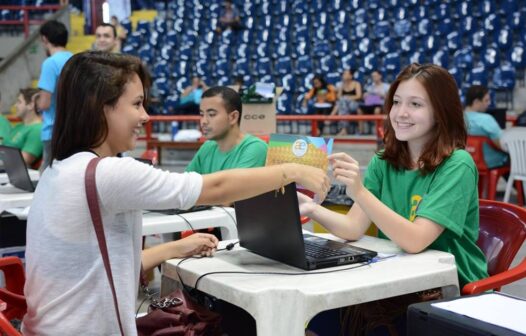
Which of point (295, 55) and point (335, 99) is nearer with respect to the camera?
point (335, 99)

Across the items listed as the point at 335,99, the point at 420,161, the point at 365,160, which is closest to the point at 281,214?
the point at 420,161

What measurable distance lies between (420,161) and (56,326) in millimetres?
1223

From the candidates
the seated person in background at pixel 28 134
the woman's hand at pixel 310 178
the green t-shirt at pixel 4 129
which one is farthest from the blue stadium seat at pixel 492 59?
the woman's hand at pixel 310 178

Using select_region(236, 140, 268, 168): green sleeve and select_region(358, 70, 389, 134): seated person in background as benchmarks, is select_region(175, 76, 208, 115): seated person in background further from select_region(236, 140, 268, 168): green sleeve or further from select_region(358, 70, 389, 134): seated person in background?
select_region(236, 140, 268, 168): green sleeve

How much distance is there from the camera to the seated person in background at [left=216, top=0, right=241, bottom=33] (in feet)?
48.7

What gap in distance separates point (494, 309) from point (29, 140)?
14.6 feet

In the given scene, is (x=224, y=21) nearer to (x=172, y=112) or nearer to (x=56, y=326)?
(x=172, y=112)

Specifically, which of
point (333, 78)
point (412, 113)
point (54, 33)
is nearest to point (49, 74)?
point (54, 33)

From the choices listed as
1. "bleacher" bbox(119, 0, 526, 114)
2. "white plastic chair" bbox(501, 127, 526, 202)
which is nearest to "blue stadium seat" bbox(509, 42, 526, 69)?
"bleacher" bbox(119, 0, 526, 114)

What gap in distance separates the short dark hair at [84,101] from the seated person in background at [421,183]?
2.16ft

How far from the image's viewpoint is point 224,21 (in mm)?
14898

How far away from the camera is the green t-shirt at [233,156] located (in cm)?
388

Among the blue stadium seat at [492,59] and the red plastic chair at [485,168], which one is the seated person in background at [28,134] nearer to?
the red plastic chair at [485,168]

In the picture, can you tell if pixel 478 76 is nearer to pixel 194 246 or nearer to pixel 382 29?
pixel 382 29
